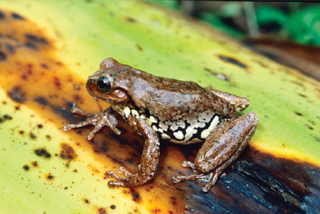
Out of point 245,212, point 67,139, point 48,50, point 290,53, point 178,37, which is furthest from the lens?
point 290,53

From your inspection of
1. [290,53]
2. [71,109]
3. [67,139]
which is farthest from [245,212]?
[290,53]

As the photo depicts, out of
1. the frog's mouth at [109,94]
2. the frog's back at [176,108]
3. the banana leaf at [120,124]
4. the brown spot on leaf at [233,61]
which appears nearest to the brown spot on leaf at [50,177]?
the banana leaf at [120,124]

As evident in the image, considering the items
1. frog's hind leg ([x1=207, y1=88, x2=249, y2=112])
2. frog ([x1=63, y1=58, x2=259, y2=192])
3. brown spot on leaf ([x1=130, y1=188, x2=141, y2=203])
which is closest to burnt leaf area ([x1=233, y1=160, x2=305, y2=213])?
frog ([x1=63, y1=58, x2=259, y2=192])

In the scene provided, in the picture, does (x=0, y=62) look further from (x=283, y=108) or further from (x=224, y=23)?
(x=224, y=23)

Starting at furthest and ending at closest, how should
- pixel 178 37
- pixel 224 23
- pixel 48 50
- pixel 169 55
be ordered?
pixel 224 23
pixel 178 37
pixel 169 55
pixel 48 50

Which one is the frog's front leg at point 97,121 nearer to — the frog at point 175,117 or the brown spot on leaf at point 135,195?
the frog at point 175,117

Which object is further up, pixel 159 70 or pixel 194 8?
pixel 194 8
